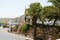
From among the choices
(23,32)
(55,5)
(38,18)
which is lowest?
(23,32)

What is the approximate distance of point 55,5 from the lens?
29484 mm

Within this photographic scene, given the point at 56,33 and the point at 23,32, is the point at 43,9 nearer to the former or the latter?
the point at 56,33

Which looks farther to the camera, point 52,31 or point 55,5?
point 52,31

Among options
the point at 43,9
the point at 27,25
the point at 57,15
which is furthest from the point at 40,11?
the point at 27,25

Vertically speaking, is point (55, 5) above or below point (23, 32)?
above

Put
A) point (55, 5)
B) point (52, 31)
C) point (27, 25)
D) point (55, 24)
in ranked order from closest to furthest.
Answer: point (55, 5) → point (52, 31) → point (55, 24) → point (27, 25)

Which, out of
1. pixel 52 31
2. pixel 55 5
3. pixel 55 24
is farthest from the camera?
pixel 55 24

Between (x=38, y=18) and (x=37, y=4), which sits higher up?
(x=37, y=4)

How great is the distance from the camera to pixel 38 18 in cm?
3334

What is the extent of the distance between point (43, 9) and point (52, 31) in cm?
367

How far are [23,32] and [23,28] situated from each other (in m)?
0.95

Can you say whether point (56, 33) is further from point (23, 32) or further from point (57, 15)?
point (23, 32)

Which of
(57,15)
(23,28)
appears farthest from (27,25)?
(57,15)

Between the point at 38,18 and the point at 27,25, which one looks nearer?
the point at 38,18
